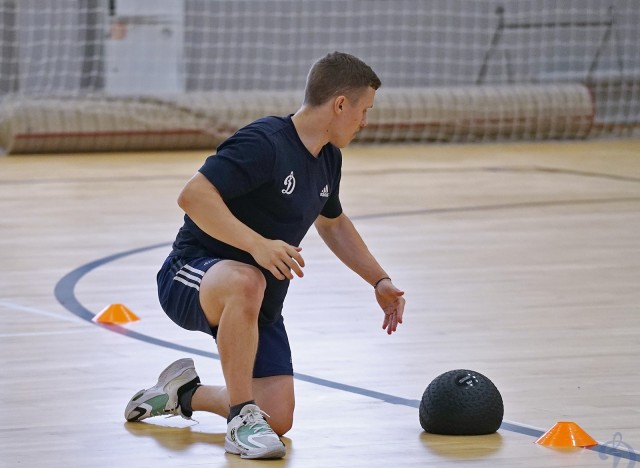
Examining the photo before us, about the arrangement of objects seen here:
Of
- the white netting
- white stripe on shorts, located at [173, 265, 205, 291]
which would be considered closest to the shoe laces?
white stripe on shorts, located at [173, 265, 205, 291]

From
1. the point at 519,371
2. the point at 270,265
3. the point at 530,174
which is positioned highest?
the point at 270,265

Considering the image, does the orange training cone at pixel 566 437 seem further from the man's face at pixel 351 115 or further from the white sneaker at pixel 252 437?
the man's face at pixel 351 115

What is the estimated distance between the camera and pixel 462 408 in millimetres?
3527

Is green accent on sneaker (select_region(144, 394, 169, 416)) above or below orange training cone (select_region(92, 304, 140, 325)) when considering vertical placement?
above

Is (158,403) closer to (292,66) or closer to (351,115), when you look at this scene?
(351,115)

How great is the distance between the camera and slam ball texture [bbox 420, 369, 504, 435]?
3527 mm

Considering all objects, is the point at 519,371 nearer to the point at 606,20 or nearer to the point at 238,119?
the point at 238,119

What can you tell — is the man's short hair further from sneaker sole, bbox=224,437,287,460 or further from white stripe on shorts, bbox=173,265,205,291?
sneaker sole, bbox=224,437,287,460

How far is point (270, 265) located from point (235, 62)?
12276mm

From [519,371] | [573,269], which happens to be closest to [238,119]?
[573,269]

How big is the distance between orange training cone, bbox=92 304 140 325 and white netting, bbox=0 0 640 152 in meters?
7.55

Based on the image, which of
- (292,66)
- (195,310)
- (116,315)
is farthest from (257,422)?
(292,66)

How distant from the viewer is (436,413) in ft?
11.6

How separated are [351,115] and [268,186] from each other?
299 mm
